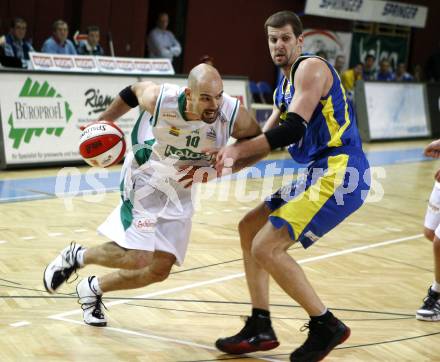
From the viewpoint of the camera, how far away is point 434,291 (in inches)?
229

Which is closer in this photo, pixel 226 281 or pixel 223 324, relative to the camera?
pixel 223 324

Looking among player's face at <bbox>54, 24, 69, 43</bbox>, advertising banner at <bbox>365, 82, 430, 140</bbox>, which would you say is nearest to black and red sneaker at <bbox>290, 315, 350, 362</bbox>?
player's face at <bbox>54, 24, 69, 43</bbox>

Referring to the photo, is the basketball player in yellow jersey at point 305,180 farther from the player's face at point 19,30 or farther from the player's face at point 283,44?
the player's face at point 19,30

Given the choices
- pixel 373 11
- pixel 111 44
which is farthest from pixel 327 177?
pixel 373 11

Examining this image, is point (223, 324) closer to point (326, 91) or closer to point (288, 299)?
point (288, 299)

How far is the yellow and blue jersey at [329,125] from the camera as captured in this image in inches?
177

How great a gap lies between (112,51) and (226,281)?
1036 cm

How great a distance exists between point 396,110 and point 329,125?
14.3 meters

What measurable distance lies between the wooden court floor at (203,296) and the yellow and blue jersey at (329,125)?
52.1 inches

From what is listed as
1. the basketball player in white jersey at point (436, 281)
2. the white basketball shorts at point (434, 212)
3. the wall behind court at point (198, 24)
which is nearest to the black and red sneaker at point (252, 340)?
the basketball player in white jersey at point (436, 281)

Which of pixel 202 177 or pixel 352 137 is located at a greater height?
pixel 352 137

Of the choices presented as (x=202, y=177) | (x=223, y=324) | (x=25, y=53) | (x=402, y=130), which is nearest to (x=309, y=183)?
(x=202, y=177)

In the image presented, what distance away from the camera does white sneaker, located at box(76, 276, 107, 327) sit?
16.5 ft

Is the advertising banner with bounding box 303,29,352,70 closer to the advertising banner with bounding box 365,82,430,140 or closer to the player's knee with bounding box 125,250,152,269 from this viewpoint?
the advertising banner with bounding box 365,82,430,140
